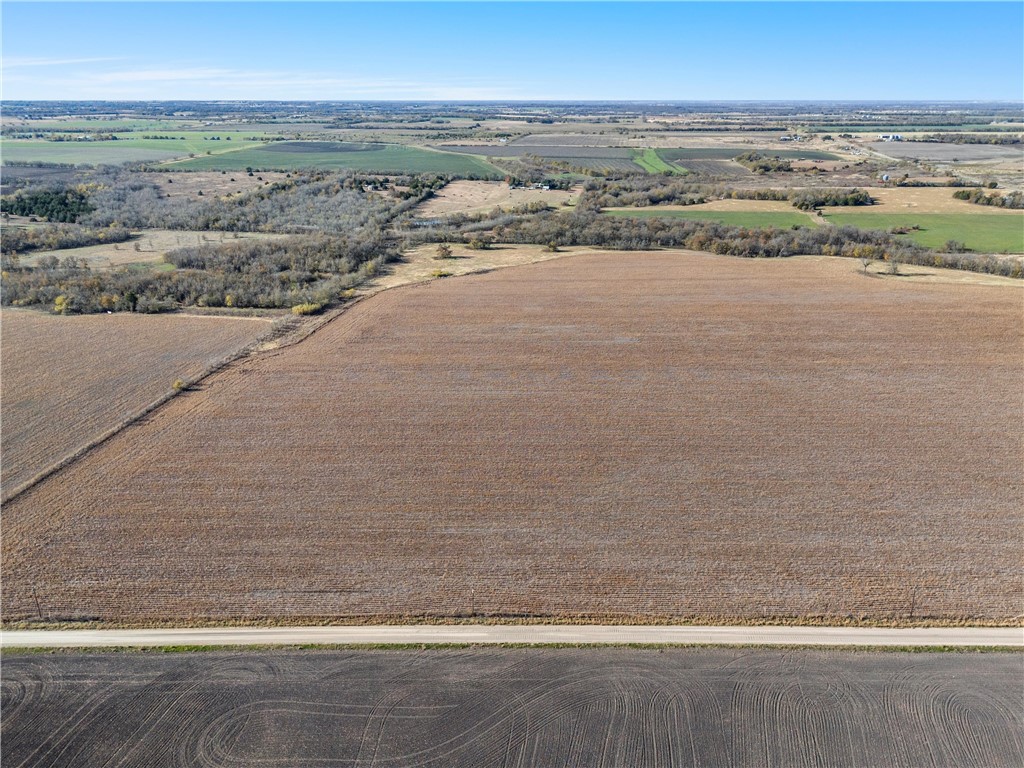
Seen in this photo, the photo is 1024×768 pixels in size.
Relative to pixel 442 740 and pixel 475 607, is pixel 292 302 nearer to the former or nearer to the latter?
pixel 475 607

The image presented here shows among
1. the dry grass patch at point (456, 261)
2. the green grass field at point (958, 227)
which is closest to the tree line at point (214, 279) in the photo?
the dry grass patch at point (456, 261)

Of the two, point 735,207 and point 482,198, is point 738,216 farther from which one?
point 482,198

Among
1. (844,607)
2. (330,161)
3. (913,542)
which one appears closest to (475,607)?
(844,607)

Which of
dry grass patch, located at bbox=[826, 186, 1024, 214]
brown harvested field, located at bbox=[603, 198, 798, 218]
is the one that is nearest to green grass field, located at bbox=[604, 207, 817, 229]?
brown harvested field, located at bbox=[603, 198, 798, 218]

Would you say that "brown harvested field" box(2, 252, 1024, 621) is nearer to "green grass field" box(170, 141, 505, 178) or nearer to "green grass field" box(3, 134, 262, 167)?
"green grass field" box(170, 141, 505, 178)

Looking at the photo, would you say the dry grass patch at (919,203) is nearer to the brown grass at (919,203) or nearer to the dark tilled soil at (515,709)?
the brown grass at (919,203)
